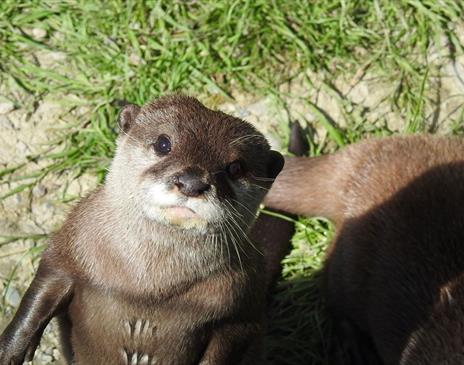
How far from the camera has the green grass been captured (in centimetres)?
320

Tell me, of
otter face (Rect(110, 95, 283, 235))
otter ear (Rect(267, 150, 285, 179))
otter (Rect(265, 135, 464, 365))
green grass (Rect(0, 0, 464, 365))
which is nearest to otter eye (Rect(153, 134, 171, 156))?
otter face (Rect(110, 95, 283, 235))

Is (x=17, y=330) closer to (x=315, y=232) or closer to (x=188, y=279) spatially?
(x=188, y=279)

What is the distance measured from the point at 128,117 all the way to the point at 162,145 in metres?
0.24

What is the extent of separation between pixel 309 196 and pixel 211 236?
40.1 inches

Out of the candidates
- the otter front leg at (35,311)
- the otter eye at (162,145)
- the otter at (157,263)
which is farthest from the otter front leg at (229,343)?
the otter eye at (162,145)

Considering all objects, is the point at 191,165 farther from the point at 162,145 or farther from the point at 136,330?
the point at 136,330

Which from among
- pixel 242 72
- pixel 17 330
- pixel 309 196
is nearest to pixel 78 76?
pixel 242 72

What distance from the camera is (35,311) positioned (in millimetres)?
2207

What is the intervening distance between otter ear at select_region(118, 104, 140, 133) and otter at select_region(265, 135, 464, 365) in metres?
0.90

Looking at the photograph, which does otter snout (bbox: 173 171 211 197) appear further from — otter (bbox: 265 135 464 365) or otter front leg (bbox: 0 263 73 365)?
otter (bbox: 265 135 464 365)

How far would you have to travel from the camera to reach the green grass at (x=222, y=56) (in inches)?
126

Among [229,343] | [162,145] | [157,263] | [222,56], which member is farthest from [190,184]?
[222,56]

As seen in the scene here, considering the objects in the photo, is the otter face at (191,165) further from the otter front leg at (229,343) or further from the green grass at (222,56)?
the green grass at (222,56)

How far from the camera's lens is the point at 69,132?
3188mm
